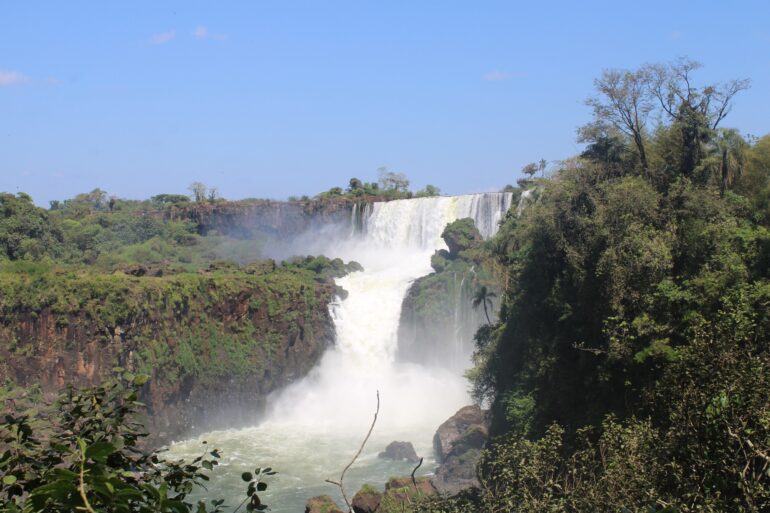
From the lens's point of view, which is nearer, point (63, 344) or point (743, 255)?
point (743, 255)

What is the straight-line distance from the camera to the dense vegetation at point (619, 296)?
13445mm

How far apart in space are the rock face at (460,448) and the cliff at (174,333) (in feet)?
38.6

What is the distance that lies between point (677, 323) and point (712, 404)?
11.7 metres

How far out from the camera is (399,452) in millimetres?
31031

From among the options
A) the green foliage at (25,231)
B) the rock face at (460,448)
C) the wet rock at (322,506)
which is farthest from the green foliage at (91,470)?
the green foliage at (25,231)

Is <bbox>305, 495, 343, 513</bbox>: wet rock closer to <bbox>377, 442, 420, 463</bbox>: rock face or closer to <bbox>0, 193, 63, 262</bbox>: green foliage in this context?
<bbox>377, 442, 420, 463</bbox>: rock face

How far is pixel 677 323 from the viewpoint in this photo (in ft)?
63.9

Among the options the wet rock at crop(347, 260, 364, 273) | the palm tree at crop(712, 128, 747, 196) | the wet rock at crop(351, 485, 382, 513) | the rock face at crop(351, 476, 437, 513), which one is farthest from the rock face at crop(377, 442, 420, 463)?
the wet rock at crop(347, 260, 364, 273)

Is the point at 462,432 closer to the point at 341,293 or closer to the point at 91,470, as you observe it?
the point at 341,293

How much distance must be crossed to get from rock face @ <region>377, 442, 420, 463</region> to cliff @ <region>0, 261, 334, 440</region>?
10.2 metres

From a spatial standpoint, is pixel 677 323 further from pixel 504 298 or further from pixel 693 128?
pixel 504 298

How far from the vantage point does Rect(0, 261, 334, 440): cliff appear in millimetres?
33125

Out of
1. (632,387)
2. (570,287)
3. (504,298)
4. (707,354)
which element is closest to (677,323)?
(632,387)

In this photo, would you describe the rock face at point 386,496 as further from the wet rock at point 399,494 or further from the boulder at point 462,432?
the boulder at point 462,432
